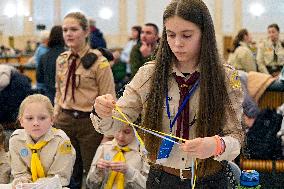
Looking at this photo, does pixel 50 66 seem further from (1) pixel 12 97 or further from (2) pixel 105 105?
(2) pixel 105 105

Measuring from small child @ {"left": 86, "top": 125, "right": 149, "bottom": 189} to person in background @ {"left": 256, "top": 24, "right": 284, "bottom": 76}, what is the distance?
7.61 feet

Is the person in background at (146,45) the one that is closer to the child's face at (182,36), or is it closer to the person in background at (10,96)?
the person in background at (10,96)

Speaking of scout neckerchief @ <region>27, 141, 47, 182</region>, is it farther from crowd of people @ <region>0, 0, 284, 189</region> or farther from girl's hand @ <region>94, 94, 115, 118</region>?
girl's hand @ <region>94, 94, 115, 118</region>

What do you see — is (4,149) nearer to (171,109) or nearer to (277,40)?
(171,109)

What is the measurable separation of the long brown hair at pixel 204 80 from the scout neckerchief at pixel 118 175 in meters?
1.75

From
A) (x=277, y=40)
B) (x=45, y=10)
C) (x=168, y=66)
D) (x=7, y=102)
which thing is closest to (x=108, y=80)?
(x=7, y=102)

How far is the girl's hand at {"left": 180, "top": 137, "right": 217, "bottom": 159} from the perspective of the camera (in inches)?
68.3

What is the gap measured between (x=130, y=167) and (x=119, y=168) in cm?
10

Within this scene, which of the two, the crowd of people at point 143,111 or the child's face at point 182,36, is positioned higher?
the child's face at point 182,36

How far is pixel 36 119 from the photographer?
3.25 metres

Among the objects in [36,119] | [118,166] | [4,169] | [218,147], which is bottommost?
[4,169]

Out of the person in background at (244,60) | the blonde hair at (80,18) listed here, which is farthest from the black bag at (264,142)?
the person in background at (244,60)

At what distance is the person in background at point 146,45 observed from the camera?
5.43 meters

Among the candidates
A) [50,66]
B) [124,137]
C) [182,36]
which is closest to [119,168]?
[124,137]
